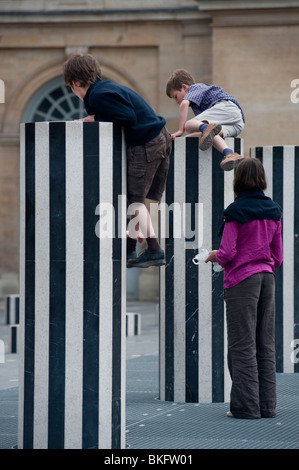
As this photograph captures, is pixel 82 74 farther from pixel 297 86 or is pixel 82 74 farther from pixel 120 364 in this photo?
pixel 297 86

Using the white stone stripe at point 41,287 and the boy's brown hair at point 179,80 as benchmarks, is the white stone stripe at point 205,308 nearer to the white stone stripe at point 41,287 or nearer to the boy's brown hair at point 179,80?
the boy's brown hair at point 179,80

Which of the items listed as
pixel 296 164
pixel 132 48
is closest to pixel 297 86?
pixel 132 48

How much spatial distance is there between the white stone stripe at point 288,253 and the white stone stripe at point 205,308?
182 cm

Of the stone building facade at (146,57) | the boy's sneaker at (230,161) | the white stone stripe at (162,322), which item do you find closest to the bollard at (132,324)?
the white stone stripe at (162,322)

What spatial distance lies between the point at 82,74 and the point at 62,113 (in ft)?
55.5

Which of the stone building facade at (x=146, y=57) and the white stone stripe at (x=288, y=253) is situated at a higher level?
the stone building facade at (x=146, y=57)

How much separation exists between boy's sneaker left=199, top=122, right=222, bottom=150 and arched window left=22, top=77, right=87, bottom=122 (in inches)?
602

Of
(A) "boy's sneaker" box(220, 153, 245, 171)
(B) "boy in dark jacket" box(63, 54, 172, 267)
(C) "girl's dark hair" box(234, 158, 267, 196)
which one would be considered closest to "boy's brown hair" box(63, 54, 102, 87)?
(B) "boy in dark jacket" box(63, 54, 172, 267)

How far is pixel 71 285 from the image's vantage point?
203 inches

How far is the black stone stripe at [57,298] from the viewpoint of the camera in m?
5.15

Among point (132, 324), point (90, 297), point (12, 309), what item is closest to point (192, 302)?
point (90, 297)

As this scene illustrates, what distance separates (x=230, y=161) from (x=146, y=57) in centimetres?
1576

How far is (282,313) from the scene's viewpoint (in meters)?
9.02

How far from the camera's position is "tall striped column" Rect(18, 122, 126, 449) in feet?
16.9
